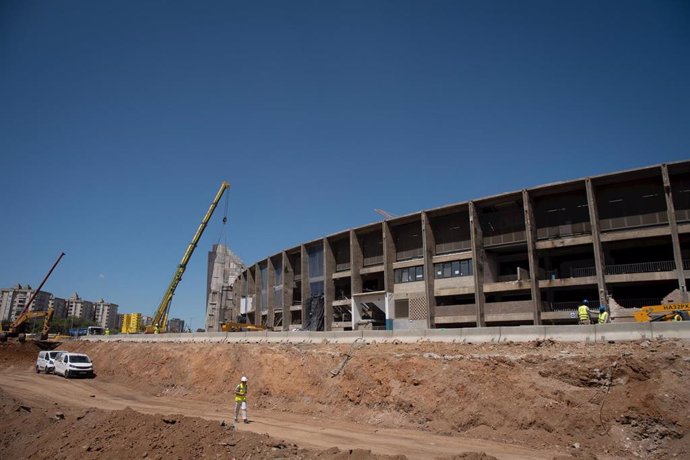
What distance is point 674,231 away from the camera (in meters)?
34.2

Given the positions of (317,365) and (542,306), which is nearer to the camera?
(317,365)

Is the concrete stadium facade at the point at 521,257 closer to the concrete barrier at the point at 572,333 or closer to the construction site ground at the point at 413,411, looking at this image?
the concrete barrier at the point at 572,333

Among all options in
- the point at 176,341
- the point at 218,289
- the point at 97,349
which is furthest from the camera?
the point at 218,289

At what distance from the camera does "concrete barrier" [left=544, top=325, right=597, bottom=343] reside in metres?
19.8

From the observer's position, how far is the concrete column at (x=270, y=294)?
66562 mm

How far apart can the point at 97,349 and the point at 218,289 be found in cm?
4018

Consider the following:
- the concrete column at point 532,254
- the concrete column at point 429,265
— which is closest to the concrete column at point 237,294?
the concrete column at point 429,265

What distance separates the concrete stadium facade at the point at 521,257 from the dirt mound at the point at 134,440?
27604mm

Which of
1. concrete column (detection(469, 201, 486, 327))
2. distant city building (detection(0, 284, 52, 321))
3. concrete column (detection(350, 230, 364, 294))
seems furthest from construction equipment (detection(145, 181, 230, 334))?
distant city building (detection(0, 284, 52, 321))

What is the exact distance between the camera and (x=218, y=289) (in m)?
88.6

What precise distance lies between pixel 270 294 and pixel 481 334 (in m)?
48.5

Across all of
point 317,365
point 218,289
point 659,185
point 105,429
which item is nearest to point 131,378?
point 317,365

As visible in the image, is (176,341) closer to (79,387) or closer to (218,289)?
(79,387)

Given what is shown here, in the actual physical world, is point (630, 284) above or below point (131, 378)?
above
